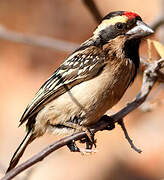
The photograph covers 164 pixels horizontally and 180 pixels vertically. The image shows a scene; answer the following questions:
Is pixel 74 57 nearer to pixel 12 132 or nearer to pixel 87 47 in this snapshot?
pixel 87 47

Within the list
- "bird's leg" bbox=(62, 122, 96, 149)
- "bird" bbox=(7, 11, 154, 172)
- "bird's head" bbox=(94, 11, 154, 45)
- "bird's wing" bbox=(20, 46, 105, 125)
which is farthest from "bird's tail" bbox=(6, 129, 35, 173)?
"bird's head" bbox=(94, 11, 154, 45)

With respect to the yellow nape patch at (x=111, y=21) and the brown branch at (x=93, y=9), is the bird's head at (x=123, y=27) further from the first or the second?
the brown branch at (x=93, y=9)

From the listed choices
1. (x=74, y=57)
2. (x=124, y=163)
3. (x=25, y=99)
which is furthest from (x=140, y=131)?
(x=74, y=57)

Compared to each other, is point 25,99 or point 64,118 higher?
point 64,118

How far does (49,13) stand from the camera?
35.3 ft

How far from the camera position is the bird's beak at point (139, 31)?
4980 millimetres

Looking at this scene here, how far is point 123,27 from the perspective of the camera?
5.13 meters

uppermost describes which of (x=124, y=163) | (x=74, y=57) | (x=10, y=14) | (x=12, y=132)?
(x=74, y=57)

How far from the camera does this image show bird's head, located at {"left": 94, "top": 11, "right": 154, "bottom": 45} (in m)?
5.03

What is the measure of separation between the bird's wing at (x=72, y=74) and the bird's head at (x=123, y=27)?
17 cm

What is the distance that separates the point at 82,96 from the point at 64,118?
0.86 ft

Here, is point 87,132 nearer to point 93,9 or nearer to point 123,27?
point 123,27

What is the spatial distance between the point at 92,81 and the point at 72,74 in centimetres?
24

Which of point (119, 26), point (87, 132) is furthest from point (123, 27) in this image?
point (87, 132)
